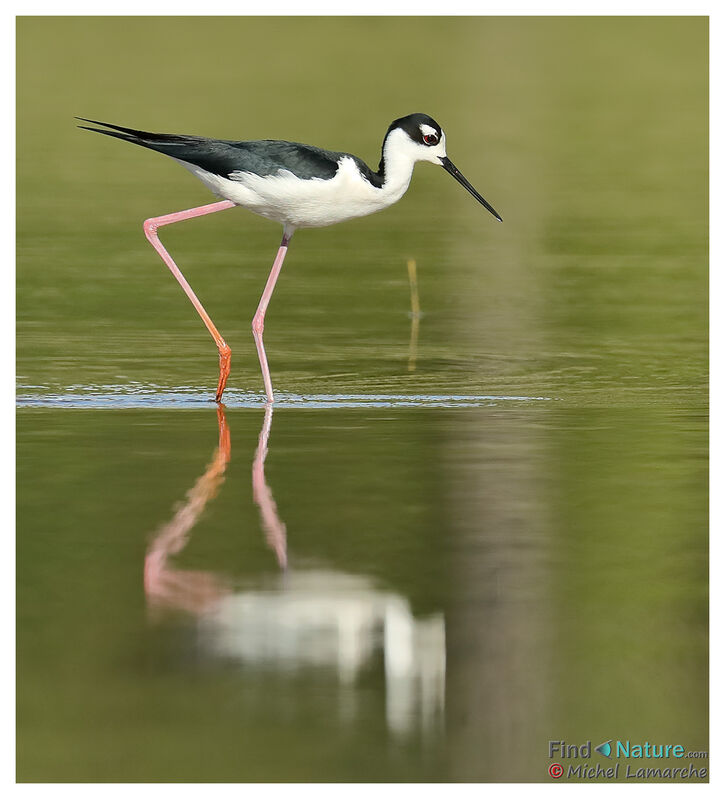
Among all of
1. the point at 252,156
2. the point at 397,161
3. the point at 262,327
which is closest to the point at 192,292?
the point at 262,327

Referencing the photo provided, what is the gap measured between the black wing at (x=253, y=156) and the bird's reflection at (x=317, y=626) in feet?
12.0

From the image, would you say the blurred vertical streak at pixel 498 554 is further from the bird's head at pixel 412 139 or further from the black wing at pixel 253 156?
the black wing at pixel 253 156

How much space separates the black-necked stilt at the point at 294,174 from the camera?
10070 millimetres

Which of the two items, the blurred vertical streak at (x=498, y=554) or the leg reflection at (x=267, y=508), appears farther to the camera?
the leg reflection at (x=267, y=508)

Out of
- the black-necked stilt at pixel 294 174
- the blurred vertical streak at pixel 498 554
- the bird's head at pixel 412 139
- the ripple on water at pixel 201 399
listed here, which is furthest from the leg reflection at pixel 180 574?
the bird's head at pixel 412 139

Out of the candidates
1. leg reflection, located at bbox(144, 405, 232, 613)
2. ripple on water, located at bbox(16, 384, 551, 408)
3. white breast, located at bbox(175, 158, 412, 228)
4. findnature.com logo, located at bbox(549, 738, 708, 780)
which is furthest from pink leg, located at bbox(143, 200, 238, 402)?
findnature.com logo, located at bbox(549, 738, 708, 780)

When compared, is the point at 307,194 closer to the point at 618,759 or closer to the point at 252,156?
the point at 252,156

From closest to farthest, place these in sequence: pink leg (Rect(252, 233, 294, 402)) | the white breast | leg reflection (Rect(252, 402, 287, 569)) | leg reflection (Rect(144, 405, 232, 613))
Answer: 1. leg reflection (Rect(144, 405, 232, 613))
2. leg reflection (Rect(252, 402, 287, 569))
3. pink leg (Rect(252, 233, 294, 402))
4. the white breast

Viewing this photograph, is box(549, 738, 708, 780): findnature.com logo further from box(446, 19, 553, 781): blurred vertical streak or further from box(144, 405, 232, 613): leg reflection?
box(144, 405, 232, 613): leg reflection

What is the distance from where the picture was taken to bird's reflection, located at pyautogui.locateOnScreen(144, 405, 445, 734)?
18.4 ft

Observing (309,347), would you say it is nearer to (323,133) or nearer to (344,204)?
(344,204)

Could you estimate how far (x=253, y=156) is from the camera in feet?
33.2

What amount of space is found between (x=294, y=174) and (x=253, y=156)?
0.25 meters

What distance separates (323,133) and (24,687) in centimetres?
1672
